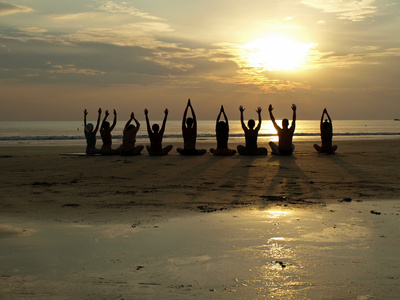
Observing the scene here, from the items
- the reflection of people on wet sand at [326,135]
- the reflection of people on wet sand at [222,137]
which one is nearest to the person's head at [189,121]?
the reflection of people on wet sand at [222,137]

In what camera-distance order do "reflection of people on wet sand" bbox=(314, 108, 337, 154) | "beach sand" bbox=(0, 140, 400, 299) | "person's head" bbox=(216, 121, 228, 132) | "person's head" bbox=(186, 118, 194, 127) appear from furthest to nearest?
"reflection of people on wet sand" bbox=(314, 108, 337, 154) < "person's head" bbox=(216, 121, 228, 132) < "person's head" bbox=(186, 118, 194, 127) < "beach sand" bbox=(0, 140, 400, 299)

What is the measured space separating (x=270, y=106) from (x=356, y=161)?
418 cm

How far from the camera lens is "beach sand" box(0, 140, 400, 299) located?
14.5 feet

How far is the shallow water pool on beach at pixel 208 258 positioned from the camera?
4.22 metres

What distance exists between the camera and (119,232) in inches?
→ 251

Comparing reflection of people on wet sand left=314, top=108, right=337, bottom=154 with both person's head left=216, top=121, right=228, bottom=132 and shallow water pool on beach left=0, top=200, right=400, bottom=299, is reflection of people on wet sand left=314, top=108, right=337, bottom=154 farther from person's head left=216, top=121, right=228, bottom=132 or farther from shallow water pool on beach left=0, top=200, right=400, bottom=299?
shallow water pool on beach left=0, top=200, right=400, bottom=299

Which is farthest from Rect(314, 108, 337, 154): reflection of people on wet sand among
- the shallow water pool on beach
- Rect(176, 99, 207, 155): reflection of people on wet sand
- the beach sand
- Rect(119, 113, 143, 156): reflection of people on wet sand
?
the shallow water pool on beach

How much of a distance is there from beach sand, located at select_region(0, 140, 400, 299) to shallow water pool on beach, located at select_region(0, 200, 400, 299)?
4 cm

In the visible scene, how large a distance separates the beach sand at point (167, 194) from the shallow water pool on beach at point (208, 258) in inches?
1.4

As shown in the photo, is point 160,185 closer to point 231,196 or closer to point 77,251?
point 231,196

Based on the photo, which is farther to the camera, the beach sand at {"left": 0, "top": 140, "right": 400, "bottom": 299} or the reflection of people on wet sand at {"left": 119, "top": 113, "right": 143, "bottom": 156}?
the reflection of people on wet sand at {"left": 119, "top": 113, "right": 143, "bottom": 156}

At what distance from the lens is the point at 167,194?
9680 mm

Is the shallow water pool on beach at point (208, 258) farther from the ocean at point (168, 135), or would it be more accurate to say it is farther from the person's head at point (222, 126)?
the ocean at point (168, 135)

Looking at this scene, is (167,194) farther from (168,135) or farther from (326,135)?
(168,135)
